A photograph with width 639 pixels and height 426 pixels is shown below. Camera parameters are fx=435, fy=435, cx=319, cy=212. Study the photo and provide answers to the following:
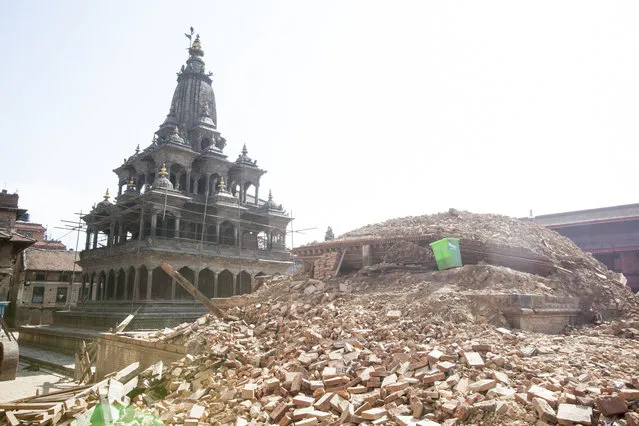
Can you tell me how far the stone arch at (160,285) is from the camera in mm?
31562

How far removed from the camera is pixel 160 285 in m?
31.9

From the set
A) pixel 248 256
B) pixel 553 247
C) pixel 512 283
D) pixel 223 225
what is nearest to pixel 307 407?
pixel 512 283

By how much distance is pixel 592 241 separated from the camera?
30.2 metres

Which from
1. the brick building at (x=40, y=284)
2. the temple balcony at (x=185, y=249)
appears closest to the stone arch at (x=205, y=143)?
the temple balcony at (x=185, y=249)

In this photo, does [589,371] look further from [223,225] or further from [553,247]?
[223,225]

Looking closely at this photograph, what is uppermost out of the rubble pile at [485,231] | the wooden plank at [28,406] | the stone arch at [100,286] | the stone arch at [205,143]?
the stone arch at [205,143]

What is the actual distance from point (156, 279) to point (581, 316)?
2741 cm

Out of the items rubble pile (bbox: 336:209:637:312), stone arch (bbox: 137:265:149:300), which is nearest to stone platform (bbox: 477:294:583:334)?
rubble pile (bbox: 336:209:637:312)

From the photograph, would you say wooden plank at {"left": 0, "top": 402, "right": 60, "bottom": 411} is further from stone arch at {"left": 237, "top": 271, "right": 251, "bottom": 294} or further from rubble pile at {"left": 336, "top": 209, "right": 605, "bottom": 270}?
stone arch at {"left": 237, "top": 271, "right": 251, "bottom": 294}

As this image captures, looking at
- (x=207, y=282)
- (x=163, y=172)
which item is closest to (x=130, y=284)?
(x=207, y=282)

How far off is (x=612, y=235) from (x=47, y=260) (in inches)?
2014

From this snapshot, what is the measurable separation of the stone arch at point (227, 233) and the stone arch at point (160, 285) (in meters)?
5.47

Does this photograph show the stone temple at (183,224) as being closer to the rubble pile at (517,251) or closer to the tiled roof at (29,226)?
the rubble pile at (517,251)

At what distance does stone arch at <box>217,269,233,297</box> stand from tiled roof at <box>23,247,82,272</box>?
1997cm
